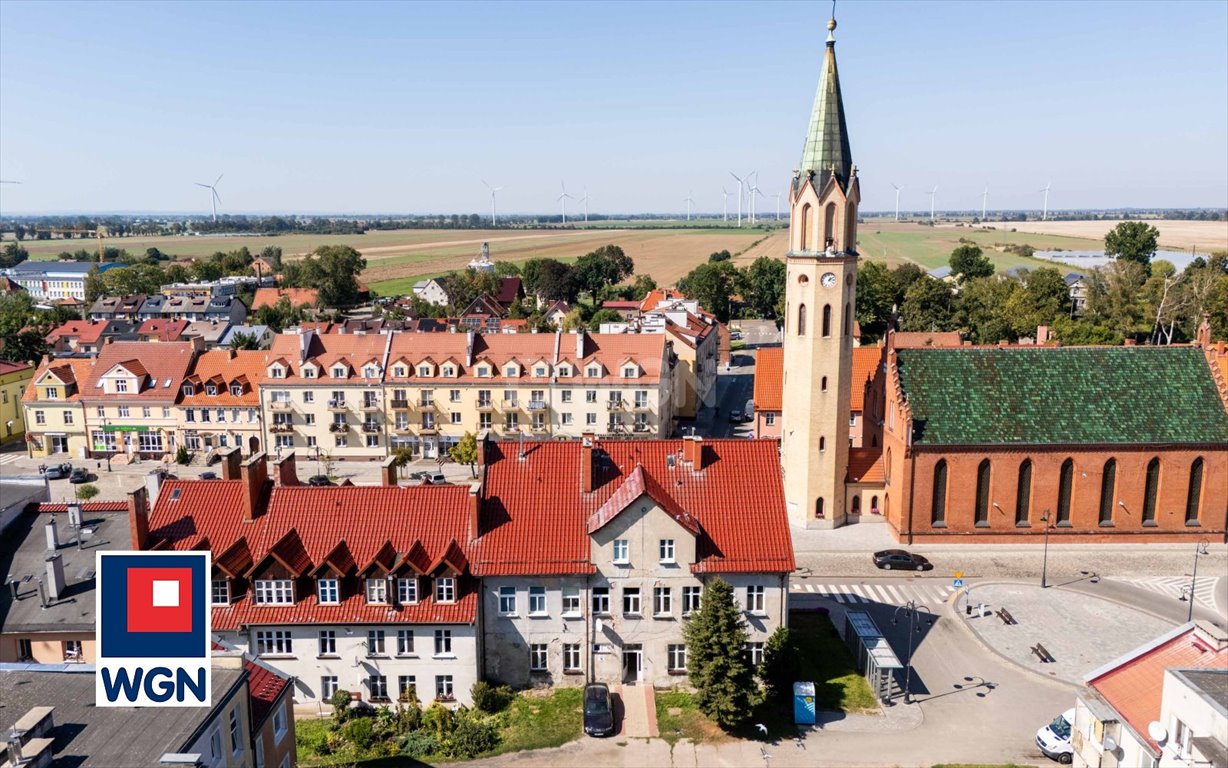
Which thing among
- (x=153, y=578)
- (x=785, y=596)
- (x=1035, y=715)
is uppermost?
(x=153, y=578)

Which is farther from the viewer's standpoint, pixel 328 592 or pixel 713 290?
pixel 713 290

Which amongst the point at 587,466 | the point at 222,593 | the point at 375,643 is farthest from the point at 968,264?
the point at 222,593

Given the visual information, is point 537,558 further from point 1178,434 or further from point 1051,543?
point 1178,434

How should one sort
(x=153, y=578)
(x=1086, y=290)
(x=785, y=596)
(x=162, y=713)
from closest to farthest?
(x=153, y=578), (x=162, y=713), (x=785, y=596), (x=1086, y=290)

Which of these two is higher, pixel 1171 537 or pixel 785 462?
pixel 785 462

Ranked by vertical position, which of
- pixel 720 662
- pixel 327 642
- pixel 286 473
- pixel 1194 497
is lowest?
pixel 327 642

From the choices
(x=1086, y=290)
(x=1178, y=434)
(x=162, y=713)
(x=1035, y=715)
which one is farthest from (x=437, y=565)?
(x=1086, y=290)

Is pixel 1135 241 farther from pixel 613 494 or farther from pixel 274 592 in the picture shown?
pixel 274 592

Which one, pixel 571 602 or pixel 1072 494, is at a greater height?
pixel 1072 494
